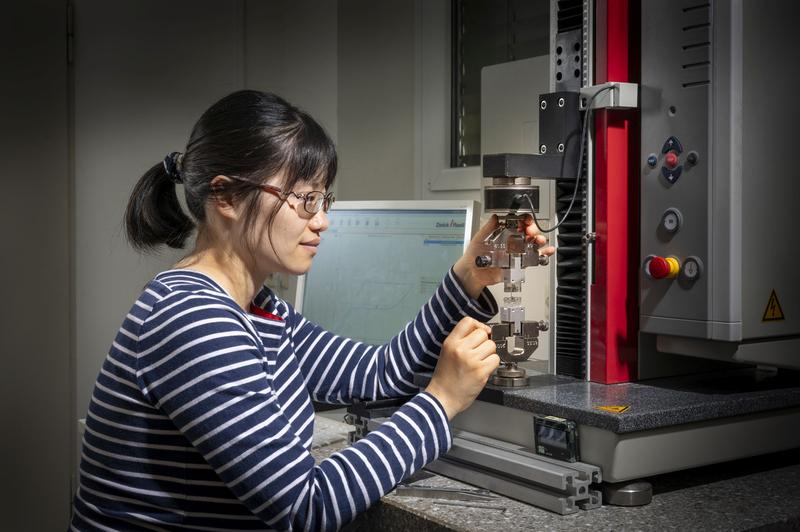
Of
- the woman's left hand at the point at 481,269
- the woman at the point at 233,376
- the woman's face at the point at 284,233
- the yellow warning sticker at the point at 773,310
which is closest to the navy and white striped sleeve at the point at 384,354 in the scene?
the woman's left hand at the point at 481,269

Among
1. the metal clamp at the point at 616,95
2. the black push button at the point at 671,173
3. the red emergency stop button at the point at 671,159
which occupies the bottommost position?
the black push button at the point at 671,173

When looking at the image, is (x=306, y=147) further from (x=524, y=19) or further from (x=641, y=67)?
(x=524, y=19)

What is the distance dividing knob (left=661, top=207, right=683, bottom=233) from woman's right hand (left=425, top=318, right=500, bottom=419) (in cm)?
33

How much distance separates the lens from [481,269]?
128 centimetres

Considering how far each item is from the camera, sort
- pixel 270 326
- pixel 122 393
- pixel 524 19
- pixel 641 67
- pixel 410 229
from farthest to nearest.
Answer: pixel 524 19 → pixel 410 229 → pixel 641 67 → pixel 270 326 → pixel 122 393

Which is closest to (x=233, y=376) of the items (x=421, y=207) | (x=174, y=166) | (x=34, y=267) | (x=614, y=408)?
(x=174, y=166)

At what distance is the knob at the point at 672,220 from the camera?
1.18m

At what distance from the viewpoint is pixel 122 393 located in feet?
3.23

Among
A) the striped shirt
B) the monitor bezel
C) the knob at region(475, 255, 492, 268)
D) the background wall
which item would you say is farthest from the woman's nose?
the background wall

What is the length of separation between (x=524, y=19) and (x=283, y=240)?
1.20 m

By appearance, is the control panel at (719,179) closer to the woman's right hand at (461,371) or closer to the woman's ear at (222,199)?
the woman's right hand at (461,371)

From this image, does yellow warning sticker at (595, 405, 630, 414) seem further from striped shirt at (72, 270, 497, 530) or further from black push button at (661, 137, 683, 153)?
black push button at (661, 137, 683, 153)

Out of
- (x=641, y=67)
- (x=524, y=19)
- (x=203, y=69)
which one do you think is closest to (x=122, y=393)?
(x=641, y=67)

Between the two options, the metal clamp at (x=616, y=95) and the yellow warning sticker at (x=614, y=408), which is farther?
the metal clamp at (x=616, y=95)
